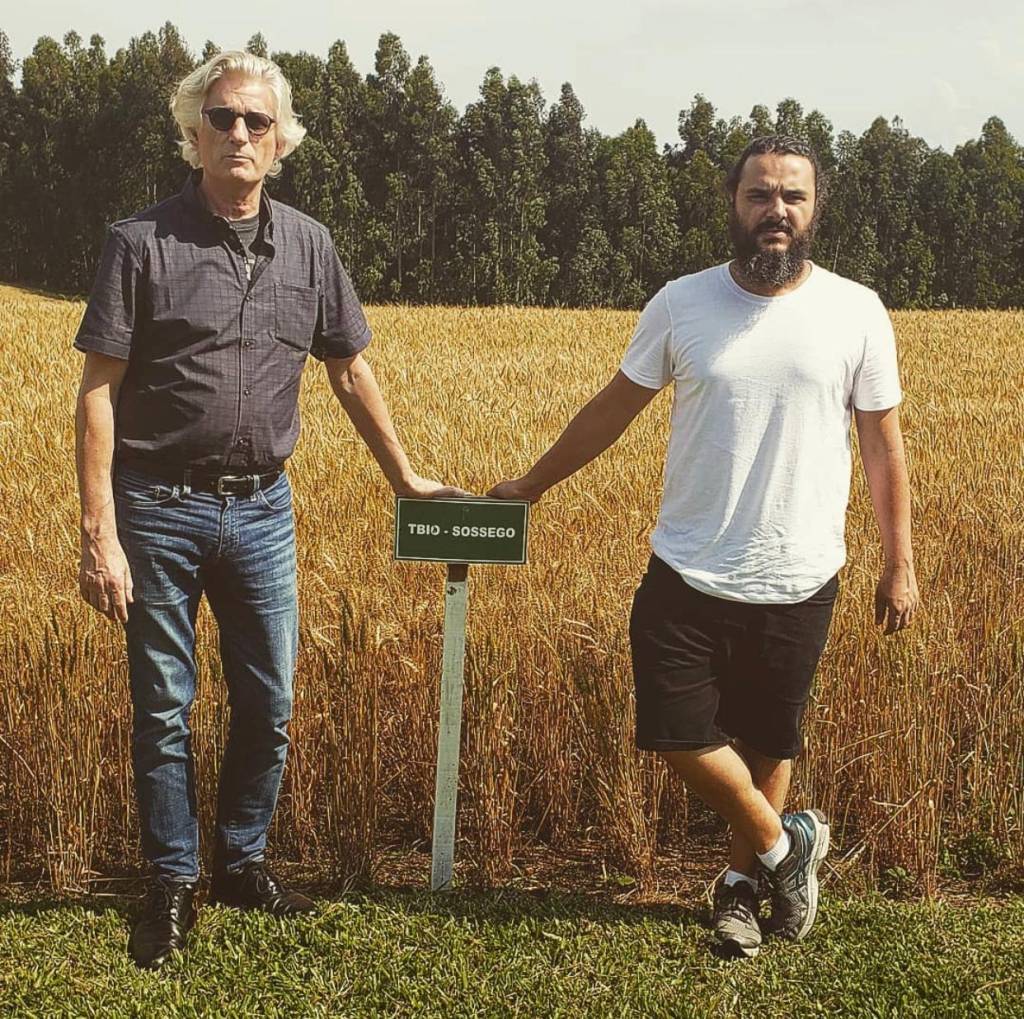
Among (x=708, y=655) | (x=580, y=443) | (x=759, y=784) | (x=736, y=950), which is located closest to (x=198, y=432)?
(x=580, y=443)

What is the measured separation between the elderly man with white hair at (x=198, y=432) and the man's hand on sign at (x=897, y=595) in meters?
1.44

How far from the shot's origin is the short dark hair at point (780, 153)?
269 centimetres

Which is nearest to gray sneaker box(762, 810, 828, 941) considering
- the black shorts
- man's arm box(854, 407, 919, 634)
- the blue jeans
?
the black shorts

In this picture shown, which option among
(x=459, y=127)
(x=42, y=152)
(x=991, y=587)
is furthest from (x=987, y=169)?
(x=991, y=587)

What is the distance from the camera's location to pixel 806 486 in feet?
8.91

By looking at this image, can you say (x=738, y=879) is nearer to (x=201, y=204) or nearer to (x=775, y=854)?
(x=775, y=854)

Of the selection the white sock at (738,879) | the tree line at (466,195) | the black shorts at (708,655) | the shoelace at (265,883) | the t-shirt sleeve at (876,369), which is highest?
the tree line at (466,195)

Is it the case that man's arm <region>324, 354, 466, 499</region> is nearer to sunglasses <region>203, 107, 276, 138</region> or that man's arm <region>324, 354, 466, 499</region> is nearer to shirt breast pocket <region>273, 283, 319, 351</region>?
shirt breast pocket <region>273, 283, 319, 351</region>

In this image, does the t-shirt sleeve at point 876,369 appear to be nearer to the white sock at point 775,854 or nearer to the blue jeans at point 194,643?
the white sock at point 775,854

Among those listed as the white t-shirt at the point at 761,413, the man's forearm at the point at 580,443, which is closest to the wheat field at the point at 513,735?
the man's forearm at the point at 580,443

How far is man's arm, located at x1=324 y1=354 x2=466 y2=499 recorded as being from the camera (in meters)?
3.11

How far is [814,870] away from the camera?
9.94ft

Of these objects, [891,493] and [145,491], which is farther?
[891,493]

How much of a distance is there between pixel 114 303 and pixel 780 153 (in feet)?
4.90
